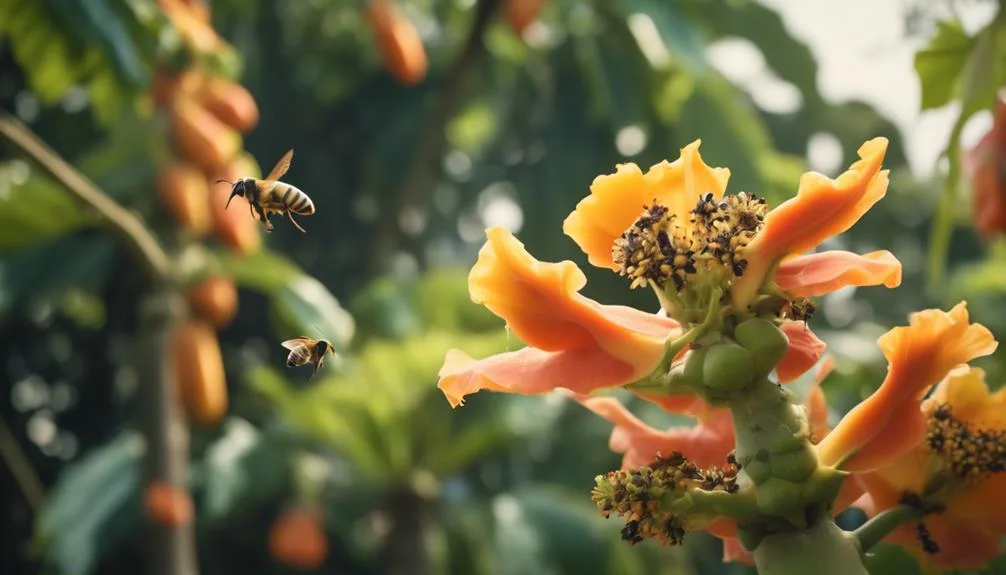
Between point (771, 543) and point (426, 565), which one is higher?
point (771, 543)

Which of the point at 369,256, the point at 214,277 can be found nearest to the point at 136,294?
the point at 369,256

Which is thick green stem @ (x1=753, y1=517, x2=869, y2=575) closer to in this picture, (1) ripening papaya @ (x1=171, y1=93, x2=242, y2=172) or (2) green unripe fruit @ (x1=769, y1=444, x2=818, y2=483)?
(2) green unripe fruit @ (x1=769, y1=444, x2=818, y2=483)

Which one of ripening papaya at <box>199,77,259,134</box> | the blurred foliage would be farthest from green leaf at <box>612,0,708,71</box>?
ripening papaya at <box>199,77,259,134</box>

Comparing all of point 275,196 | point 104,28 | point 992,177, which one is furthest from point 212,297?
point 992,177

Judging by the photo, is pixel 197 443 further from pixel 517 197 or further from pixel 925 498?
pixel 925 498

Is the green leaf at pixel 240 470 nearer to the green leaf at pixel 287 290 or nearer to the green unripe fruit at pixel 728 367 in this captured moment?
the green leaf at pixel 287 290

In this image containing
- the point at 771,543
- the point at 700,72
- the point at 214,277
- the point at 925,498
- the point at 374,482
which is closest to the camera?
the point at 771,543

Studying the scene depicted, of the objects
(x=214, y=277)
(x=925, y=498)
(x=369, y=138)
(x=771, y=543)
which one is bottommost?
(x=369, y=138)
